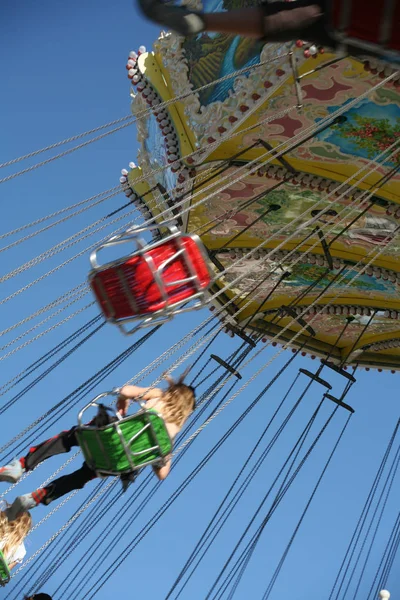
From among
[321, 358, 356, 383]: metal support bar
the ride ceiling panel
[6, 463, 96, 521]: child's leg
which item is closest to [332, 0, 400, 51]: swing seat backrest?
[6, 463, 96, 521]: child's leg

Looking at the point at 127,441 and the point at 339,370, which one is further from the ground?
the point at 127,441

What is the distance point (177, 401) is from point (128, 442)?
1.24 feet

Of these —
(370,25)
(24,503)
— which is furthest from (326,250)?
(370,25)

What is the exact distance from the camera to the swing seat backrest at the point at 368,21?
301cm

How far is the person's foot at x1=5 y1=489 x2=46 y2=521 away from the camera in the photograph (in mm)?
5988

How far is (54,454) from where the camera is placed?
6.11 m

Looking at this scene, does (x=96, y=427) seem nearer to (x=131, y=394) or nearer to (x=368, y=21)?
(x=131, y=394)

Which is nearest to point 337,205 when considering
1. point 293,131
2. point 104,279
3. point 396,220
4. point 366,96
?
point 396,220

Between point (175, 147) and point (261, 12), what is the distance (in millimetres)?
5086

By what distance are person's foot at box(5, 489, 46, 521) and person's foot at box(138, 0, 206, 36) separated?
143 inches

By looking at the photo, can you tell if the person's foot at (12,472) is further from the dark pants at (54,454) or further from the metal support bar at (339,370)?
the metal support bar at (339,370)

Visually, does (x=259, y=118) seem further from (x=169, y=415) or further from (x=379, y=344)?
(x=379, y=344)

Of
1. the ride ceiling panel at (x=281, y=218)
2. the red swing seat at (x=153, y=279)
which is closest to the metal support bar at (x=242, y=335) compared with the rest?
the ride ceiling panel at (x=281, y=218)

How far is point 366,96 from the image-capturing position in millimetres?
7176
